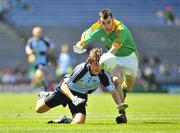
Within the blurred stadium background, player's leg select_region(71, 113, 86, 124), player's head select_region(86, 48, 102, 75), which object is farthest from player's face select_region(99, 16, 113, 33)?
the blurred stadium background

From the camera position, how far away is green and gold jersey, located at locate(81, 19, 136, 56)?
45.6ft

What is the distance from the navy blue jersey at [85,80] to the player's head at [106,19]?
3.29 feet

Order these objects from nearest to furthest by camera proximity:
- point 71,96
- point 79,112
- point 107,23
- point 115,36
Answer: point 71,96, point 79,112, point 107,23, point 115,36

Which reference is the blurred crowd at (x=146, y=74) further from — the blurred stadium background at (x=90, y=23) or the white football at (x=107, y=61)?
the white football at (x=107, y=61)

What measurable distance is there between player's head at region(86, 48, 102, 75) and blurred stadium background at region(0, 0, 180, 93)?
28.0 m

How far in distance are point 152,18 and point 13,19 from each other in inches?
350

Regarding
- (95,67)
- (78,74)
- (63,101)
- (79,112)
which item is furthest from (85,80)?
(63,101)

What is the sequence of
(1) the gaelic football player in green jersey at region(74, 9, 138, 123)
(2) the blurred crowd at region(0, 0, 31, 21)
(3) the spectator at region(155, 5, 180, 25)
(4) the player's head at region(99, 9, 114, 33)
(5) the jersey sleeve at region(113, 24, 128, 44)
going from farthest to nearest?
(3) the spectator at region(155, 5, 180, 25) → (2) the blurred crowd at region(0, 0, 31, 21) → (5) the jersey sleeve at region(113, 24, 128, 44) → (1) the gaelic football player in green jersey at region(74, 9, 138, 123) → (4) the player's head at region(99, 9, 114, 33)

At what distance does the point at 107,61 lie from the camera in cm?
1295

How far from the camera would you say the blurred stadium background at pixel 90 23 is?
4241cm

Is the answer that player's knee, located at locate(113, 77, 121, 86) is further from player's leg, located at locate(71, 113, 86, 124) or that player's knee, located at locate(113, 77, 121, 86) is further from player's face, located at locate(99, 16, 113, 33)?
player's leg, located at locate(71, 113, 86, 124)

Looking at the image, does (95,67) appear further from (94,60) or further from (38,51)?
(38,51)

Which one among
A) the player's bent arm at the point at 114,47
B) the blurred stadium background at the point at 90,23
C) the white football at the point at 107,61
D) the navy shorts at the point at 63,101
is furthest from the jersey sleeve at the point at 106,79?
the blurred stadium background at the point at 90,23

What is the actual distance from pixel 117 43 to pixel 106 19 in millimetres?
549
